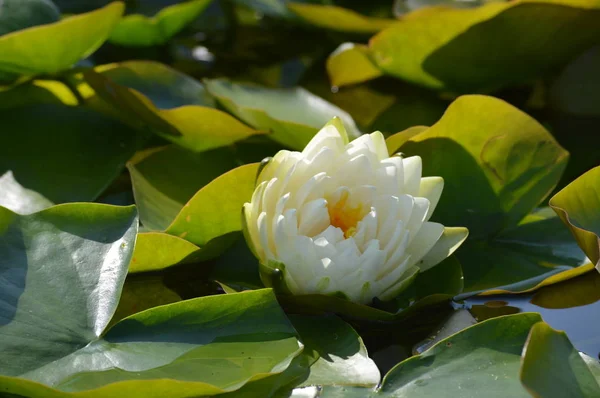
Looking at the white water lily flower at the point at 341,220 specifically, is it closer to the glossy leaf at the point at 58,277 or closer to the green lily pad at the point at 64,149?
the glossy leaf at the point at 58,277

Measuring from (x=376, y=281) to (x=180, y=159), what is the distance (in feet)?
1.53

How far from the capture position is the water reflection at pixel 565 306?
893mm

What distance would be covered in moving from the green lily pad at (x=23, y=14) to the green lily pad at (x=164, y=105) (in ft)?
0.42

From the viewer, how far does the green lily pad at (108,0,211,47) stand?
1.46 metres

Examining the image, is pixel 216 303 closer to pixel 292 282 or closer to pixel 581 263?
pixel 292 282

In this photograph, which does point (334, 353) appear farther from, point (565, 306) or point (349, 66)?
point (349, 66)

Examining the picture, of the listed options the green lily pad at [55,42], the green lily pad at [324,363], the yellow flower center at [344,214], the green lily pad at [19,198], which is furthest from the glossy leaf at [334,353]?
the green lily pad at [55,42]

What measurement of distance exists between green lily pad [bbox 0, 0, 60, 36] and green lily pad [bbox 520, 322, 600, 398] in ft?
3.19

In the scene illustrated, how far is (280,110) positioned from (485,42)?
39cm

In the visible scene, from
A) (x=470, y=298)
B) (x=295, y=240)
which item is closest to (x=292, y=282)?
(x=295, y=240)

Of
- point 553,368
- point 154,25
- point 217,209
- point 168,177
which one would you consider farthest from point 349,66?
point 553,368

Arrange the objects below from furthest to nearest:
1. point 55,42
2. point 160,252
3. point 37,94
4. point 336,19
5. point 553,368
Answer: point 336,19
point 37,94
point 55,42
point 160,252
point 553,368

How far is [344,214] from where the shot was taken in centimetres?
86

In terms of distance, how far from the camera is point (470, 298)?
93 centimetres
